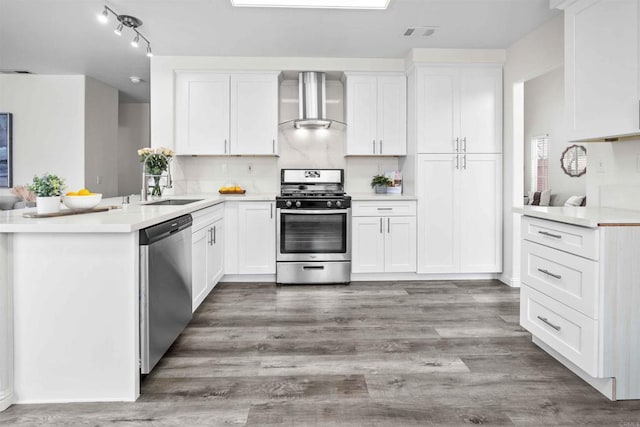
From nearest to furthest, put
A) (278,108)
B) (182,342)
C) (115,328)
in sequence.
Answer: (115,328)
(182,342)
(278,108)

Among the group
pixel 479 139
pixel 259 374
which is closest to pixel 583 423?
pixel 259 374

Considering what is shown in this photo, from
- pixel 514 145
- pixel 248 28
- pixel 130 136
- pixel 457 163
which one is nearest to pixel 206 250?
pixel 248 28

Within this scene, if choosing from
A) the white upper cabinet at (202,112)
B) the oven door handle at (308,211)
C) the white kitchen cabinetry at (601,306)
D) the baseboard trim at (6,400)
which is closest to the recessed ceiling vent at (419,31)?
the oven door handle at (308,211)

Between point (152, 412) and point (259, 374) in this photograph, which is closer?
point (152, 412)

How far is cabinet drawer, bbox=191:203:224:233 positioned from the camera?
9.66 ft

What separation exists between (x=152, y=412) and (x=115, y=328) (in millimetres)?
415

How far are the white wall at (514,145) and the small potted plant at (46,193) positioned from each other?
3851 millimetres

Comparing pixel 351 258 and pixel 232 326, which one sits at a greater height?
pixel 351 258

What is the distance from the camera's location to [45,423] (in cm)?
168

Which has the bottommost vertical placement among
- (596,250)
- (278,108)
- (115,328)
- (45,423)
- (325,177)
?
(45,423)

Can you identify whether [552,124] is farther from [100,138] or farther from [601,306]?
[100,138]

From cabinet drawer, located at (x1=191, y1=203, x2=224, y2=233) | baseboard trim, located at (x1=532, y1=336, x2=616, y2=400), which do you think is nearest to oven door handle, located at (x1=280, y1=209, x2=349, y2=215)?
cabinet drawer, located at (x1=191, y1=203, x2=224, y2=233)

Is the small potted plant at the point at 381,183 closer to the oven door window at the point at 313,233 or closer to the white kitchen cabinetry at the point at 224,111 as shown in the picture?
the oven door window at the point at 313,233

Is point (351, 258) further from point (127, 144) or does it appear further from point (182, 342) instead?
point (127, 144)
